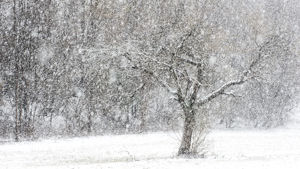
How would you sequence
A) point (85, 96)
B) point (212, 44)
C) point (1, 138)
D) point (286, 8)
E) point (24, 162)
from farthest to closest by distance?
point (286, 8)
point (85, 96)
point (1, 138)
point (212, 44)
point (24, 162)

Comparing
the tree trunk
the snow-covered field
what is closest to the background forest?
the snow-covered field

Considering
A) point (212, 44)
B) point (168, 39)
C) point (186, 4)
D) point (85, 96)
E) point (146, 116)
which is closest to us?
point (168, 39)

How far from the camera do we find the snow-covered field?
565 inches

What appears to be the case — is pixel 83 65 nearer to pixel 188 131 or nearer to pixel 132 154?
pixel 132 154

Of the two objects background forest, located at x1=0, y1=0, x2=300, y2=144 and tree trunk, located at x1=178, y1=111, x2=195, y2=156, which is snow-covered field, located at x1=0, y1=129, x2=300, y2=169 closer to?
tree trunk, located at x1=178, y1=111, x2=195, y2=156

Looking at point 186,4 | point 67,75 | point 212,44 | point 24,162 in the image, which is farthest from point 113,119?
point 24,162

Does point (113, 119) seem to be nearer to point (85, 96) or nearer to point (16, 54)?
point (85, 96)

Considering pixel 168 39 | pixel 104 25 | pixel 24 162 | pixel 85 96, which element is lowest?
pixel 24 162

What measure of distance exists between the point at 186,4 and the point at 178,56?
1356 cm

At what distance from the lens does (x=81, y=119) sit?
32.3m

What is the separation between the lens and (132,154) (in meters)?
19.7

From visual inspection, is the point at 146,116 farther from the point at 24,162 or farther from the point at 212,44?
the point at 24,162

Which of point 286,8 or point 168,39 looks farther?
point 286,8

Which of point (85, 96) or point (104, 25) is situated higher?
point (104, 25)
